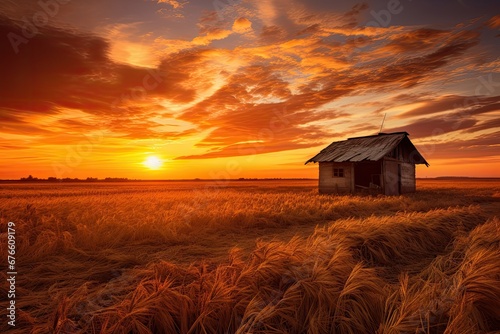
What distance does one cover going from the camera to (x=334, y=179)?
26.3 meters

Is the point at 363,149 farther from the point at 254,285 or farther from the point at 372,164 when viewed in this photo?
the point at 254,285

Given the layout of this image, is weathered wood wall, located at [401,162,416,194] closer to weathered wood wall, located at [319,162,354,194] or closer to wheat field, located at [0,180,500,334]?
weathered wood wall, located at [319,162,354,194]

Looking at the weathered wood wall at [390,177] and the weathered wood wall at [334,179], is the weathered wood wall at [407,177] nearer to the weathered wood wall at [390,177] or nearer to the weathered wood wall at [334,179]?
the weathered wood wall at [390,177]

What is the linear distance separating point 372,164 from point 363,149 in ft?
10.2

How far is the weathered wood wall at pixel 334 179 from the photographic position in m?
25.1

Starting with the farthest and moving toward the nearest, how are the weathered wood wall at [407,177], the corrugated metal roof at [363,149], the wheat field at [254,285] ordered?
the weathered wood wall at [407,177], the corrugated metal roof at [363,149], the wheat field at [254,285]

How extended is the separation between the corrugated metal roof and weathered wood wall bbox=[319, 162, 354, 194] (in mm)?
915

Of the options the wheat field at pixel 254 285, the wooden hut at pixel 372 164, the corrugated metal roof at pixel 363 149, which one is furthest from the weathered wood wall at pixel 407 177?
the wheat field at pixel 254 285

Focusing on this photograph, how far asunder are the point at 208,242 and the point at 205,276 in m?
3.97

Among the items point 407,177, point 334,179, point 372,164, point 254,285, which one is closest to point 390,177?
point 372,164

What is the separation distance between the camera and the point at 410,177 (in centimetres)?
2830

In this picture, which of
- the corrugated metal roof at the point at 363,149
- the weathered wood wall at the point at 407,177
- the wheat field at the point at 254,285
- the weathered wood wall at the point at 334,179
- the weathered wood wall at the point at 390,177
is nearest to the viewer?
the wheat field at the point at 254,285

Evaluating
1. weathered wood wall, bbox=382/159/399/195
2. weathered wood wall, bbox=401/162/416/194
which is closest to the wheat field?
weathered wood wall, bbox=382/159/399/195

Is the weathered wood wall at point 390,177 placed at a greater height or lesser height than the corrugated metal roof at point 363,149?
lesser
